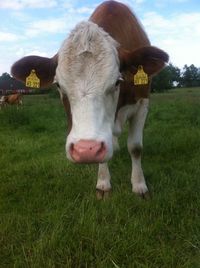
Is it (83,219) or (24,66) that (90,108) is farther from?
(24,66)

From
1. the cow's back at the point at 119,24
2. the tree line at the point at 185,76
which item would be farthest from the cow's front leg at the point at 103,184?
the tree line at the point at 185,76

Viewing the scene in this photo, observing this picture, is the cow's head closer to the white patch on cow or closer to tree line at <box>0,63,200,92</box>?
the white patch on cow

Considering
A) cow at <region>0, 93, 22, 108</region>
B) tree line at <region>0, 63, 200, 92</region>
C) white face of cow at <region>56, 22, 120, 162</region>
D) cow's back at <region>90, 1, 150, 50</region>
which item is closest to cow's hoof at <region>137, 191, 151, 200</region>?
white face of cow at <region>56, 22, 120, 162</region>

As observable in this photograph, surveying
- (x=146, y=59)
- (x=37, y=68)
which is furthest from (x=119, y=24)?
(x=37, y=68)

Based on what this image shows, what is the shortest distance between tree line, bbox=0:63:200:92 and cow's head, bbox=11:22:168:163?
45.1 meters

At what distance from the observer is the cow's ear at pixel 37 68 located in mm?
4789

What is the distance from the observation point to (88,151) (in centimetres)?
361

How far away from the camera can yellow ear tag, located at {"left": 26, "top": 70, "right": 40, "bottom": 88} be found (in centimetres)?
489

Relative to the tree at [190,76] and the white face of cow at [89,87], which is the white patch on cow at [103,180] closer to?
the white face of cow at [89,87]

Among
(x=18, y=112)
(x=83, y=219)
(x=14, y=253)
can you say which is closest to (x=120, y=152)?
(x=83, y=219)

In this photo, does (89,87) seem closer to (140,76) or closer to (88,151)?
(88,151)

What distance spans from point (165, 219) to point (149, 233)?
411 mm

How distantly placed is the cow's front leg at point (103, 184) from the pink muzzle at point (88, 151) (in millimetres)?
1471

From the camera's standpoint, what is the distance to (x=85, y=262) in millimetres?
3475
